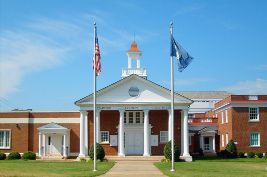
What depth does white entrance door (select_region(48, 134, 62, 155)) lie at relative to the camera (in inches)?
2269

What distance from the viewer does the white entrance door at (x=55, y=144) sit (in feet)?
189

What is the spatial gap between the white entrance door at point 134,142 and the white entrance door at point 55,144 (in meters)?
7.62

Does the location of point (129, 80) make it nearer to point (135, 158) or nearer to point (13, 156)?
point (135, 158)

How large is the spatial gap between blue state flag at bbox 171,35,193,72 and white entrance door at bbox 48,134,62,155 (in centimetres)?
2745

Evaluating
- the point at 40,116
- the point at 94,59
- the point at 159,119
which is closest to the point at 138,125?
the point at 159,119

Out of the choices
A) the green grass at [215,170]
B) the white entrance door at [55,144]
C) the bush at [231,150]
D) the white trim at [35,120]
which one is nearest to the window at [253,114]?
the bush at [231,150]

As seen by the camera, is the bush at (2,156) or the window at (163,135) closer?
the bush at (2,156)

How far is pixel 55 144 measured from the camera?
57.8m

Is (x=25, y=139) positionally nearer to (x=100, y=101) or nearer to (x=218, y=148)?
(x=100, y=101)

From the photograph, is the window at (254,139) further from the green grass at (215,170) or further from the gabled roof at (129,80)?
the green grass at (215,170)

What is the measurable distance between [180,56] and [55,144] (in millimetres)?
28353

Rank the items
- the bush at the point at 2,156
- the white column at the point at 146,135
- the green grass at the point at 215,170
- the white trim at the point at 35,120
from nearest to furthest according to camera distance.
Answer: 1. the green grass at the point at 215,170
2. the white column at the point at 146,135
3. the bush at the point at 2,156
4. the white trim at the point at 35,120

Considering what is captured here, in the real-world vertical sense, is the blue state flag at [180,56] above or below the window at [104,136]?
above

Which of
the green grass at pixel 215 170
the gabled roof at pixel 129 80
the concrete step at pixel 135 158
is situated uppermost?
the gabled roof at pixel 129 80
